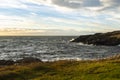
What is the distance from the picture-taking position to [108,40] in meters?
163

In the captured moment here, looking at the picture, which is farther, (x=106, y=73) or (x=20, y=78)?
(x=20, y=78)

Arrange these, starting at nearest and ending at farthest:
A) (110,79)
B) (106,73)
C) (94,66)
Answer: (110,79), (106,73), (94,66)

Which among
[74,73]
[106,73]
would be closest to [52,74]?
[74,73]

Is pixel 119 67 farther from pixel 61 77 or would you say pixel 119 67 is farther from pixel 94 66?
pixel 61 77

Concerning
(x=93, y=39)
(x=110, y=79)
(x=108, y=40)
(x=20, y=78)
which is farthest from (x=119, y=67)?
(x=93, y=39)

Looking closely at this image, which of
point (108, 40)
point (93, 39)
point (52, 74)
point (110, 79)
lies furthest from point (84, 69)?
point (93, 39)

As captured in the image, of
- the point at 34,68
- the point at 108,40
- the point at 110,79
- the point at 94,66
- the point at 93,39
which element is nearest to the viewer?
the point at 110,79

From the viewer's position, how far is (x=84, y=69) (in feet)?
113

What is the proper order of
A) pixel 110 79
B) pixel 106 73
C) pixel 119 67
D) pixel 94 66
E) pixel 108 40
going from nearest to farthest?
pixel 110 79 → pixel 106 73 → pixel 119 67 → pixel 94 66 → pixel 108 40

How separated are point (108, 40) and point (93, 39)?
592 inches

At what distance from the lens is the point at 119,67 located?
32562 millimetres

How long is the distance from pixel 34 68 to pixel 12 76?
15.3 feet

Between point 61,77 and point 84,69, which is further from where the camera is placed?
point 84,69

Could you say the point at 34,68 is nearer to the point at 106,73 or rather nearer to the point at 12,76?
the point at 12,76
